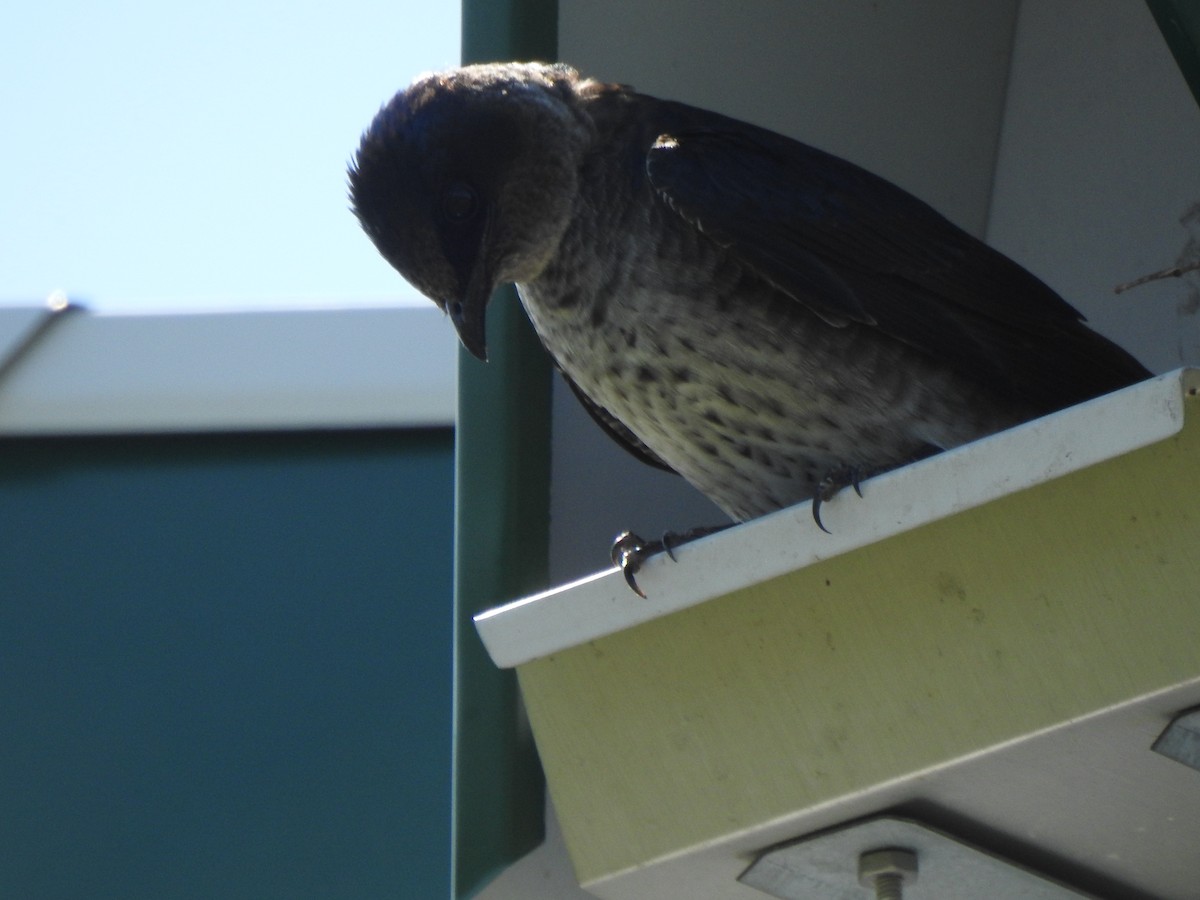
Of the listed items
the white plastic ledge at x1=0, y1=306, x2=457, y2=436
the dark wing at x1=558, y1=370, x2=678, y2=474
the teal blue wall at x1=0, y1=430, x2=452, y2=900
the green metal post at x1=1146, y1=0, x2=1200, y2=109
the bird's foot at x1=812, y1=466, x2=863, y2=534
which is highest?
the green metal post at x1=1146, y1=0, x2=1200, y2=109

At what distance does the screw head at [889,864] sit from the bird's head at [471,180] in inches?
31.5

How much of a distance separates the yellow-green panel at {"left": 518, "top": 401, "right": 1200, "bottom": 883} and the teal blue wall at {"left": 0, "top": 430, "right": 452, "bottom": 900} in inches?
57.3

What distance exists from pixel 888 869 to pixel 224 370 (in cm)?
207

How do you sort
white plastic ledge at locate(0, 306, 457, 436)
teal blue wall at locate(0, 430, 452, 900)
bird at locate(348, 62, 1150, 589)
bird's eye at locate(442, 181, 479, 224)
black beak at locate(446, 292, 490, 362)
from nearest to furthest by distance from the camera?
bird at locate(348, 62, 1150, 589)
black beak at locate(446, 292, 490, 362)
bird's eye at locate(442, 181, 479, 224)
teal blue wall at locate(0, 430, 452, 900)
white plastic ledge at locate(0, 306, 457, 436)

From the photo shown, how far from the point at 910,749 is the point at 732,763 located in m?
0.18

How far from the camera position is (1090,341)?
2115mm

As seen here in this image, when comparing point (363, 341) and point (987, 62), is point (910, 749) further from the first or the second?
point (363, 341)

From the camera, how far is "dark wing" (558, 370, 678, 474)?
2.30 metres

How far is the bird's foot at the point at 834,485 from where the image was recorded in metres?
1.46

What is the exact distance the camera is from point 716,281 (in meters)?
2.06

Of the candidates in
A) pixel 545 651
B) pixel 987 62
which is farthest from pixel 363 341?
pixel 545 651

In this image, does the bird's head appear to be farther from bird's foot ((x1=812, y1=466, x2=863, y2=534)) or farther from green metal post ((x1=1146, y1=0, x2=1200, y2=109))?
green metal post ((x1=1146, y1=0, x2=1200, y2=109))

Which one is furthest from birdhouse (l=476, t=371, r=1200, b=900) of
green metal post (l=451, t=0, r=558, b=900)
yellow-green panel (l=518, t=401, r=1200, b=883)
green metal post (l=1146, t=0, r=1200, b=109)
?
green metal post (l=1146, t=0, r=1200, b=109)

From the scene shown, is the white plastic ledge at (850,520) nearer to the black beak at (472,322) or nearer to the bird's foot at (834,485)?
the bird's foot at (834,485)
